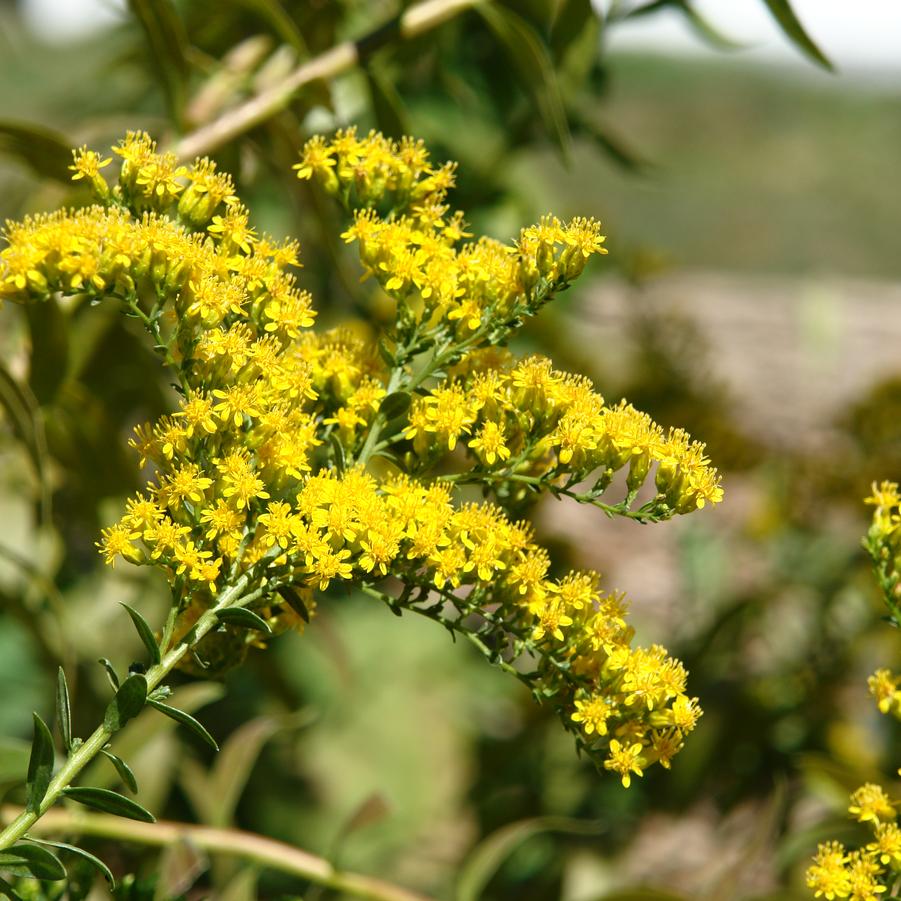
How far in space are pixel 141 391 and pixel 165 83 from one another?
417mm

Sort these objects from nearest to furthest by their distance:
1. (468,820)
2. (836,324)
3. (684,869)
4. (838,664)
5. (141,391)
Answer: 1. (141,391)
2. (838,664)
3. (684,869)
4. (468,820)
5. (836,324)

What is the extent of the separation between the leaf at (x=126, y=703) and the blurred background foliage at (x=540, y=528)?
9.0 inches

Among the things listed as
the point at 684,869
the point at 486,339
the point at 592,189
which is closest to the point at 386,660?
the point at 684,869

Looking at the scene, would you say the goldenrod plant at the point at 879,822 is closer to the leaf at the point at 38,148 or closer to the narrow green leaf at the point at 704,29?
the narrow green leaf at the point at 704,29

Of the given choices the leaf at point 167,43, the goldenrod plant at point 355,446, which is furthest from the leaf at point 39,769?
the leaf at point 167,43

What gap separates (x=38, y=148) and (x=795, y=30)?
759 mm

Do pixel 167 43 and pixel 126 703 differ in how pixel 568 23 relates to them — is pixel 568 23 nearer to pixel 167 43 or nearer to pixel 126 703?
pixel 167 43

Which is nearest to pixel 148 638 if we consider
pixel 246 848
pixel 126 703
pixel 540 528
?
pixel 126 703

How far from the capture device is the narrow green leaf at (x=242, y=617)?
62 centimetres

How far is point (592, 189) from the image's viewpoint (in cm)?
700

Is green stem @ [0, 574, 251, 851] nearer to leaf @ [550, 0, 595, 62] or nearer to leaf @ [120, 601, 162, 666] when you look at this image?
leaf @ [120, 601, 162, 666]

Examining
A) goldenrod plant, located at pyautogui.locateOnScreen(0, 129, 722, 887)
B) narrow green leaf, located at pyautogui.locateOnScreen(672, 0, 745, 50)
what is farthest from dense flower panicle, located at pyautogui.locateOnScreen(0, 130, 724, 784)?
narrow green leaf, located at pyautogui.locateOnScreen(672, 0, 745, 50)

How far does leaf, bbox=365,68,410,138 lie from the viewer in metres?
1.11

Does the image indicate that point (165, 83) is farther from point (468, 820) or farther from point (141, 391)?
point (468, 820)
